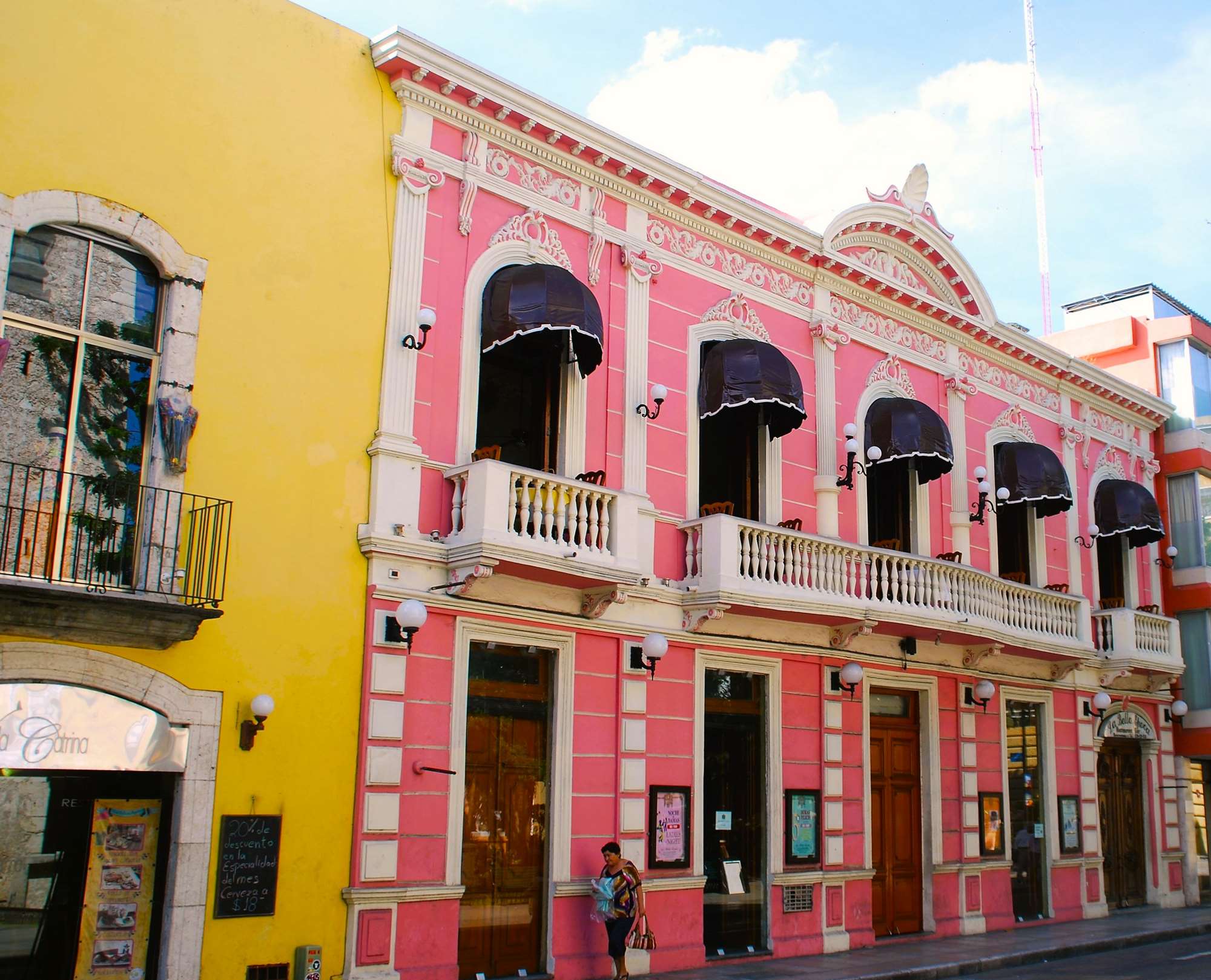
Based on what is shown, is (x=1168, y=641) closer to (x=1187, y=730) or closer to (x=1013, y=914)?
(x=1187, y=730)

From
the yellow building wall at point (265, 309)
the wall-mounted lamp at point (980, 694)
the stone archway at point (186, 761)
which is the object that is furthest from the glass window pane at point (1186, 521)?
the stone archway at point (186, 761)

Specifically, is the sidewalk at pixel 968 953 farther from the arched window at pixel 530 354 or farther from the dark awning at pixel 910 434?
the dark awning at pixel 910 434

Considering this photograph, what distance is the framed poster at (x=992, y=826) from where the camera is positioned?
720 inches

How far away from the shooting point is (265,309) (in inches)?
464

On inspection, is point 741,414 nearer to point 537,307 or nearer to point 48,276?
point 537,307

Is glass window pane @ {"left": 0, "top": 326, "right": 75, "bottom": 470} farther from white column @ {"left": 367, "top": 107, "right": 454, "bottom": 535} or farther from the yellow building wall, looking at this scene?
white column @ {"left": 367, "top": 107, "right": 454, "bottom": 535}

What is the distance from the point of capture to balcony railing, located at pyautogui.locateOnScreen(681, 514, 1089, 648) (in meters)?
14.6

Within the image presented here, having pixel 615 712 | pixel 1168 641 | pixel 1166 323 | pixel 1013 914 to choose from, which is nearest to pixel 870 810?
pixel 1013 914

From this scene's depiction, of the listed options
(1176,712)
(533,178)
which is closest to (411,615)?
(533,178)

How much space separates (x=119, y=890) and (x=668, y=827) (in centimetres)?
618

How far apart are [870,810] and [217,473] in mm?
10153

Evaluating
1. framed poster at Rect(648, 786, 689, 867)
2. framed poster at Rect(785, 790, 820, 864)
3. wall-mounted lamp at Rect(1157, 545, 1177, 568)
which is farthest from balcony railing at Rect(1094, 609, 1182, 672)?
framed poster at Rect(648, 786, 689, 867)

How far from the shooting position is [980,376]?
2055 centimetres

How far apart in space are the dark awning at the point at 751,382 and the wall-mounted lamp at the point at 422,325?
4.07 meters
